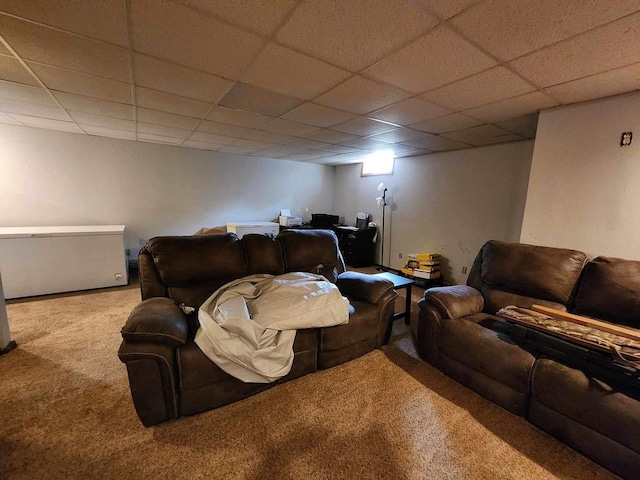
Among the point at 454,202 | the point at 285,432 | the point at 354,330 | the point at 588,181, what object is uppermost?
the point at 588,181

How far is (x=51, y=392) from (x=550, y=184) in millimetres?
4296

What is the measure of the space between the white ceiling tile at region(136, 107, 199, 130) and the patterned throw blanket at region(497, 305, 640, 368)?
11.7 feet

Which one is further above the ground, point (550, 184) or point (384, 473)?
point (550, 184)

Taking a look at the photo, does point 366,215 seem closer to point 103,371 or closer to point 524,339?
point 524,339

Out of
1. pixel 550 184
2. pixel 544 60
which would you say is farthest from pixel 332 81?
pixel 550 184

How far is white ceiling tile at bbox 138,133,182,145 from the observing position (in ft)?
12.7

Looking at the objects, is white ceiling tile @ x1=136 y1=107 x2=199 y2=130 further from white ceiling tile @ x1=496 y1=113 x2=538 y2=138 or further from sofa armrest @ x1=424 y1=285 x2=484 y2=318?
white ceiling tile @ x1=496 y1=113 x2=538 y2=138

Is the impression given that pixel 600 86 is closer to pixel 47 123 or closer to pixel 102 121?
pixel 102 121

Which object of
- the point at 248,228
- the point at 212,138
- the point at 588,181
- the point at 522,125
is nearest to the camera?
the point at 588,181

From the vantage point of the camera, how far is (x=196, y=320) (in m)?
1.94

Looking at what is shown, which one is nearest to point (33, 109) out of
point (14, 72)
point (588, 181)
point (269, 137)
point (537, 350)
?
point (14, 72)

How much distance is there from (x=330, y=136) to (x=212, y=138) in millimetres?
1762

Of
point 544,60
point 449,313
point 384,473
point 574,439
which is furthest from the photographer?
point 449,313

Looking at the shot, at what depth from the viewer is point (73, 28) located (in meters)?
1.40
